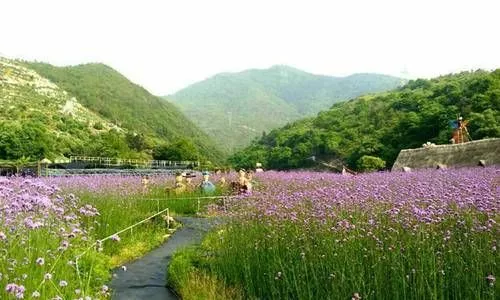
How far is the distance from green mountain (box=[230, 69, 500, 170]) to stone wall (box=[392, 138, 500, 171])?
26607mm

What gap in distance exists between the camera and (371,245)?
20.0ft

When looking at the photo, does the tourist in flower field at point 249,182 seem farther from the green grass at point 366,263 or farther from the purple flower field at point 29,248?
the purple flower field at point 29,248

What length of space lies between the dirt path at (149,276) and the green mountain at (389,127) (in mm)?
43718

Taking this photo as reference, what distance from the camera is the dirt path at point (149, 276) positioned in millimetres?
9125

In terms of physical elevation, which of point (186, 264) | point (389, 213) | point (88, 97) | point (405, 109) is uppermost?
point (88, 97)

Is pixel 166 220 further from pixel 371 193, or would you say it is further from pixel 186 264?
pixel 371 193

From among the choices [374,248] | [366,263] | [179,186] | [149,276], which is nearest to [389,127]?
[179,186]

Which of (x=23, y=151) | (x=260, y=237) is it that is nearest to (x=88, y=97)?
(x=23, y=151)

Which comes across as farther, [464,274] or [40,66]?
[40,66]

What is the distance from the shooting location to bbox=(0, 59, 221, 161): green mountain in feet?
266

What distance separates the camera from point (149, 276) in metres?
10.3

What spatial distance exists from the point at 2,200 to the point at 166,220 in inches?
355

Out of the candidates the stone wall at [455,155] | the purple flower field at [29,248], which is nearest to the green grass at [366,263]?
the purple flower field at [29,248]

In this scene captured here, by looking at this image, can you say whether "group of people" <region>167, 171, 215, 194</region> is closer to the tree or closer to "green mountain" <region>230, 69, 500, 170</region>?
"green mountain" <region>230, 69, 500, 170</region>
